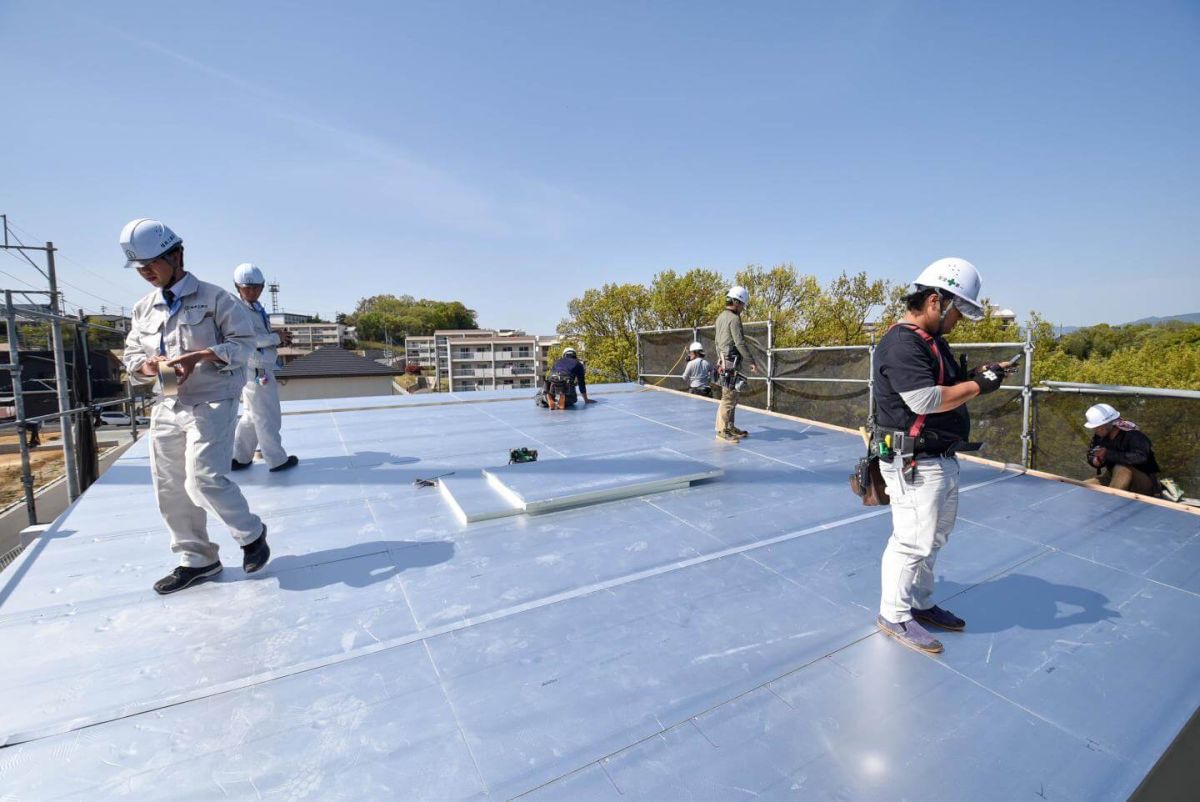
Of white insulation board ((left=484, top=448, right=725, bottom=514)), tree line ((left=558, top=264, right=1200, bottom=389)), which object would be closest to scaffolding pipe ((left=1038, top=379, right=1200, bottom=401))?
white insulation board ((left=484, top=448, right=725, bottom=514))

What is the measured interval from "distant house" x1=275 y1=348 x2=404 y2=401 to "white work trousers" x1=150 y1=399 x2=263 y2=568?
28801 mm

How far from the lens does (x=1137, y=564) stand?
2.91 m

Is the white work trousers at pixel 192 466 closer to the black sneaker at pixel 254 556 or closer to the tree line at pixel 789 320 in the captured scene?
the black sneaker at pixel 254 556

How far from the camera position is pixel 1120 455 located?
457cm

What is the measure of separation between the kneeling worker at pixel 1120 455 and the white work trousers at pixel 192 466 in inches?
251

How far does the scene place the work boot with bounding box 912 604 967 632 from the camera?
7.44ft

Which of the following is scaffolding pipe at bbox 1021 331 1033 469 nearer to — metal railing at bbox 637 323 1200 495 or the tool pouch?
metal railing at bbox 637 323 1200 495

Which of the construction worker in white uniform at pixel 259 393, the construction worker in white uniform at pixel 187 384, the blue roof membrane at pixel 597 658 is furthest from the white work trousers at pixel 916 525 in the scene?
the construction worker in white uniform at pixel 259 393

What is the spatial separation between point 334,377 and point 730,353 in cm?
2948

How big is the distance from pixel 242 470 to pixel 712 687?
4557 mm

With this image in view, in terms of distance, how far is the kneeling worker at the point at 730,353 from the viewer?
18.5ft

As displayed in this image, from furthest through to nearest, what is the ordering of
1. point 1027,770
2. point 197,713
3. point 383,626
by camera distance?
point 383,626, point 197,713, point 1027,770

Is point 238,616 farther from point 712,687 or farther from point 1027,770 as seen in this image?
point 1027,770

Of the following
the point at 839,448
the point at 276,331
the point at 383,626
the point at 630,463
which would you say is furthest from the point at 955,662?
the point at 276,331
